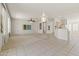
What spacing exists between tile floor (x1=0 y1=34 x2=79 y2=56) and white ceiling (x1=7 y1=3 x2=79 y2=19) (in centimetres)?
30

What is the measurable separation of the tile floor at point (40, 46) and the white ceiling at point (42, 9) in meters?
0.30

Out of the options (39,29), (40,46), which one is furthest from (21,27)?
(40,46)

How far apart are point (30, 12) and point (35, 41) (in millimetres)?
414

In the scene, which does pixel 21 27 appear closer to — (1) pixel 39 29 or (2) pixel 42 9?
(1) pixel 39 29

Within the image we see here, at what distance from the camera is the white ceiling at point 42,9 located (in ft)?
6.59

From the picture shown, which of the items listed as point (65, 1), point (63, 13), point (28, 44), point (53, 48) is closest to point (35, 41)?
point (28, 44)

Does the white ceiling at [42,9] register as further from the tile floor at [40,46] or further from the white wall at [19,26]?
the tile floor at [40,46]

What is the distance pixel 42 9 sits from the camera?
6.68 feet

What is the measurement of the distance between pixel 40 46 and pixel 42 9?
516 millimetres

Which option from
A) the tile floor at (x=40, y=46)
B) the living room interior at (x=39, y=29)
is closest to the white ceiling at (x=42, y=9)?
the living room interior at (x=39, y=29)

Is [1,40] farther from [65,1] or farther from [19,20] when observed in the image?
[65,1]

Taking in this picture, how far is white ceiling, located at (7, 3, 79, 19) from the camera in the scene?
201cm

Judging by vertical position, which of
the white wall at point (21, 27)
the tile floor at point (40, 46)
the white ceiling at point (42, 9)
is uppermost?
the white ceiling at point (42, 9)

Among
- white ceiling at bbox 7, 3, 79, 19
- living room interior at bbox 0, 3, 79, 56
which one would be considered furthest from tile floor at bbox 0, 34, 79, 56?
white ceiling at bbox 7, 3, 79, 19
